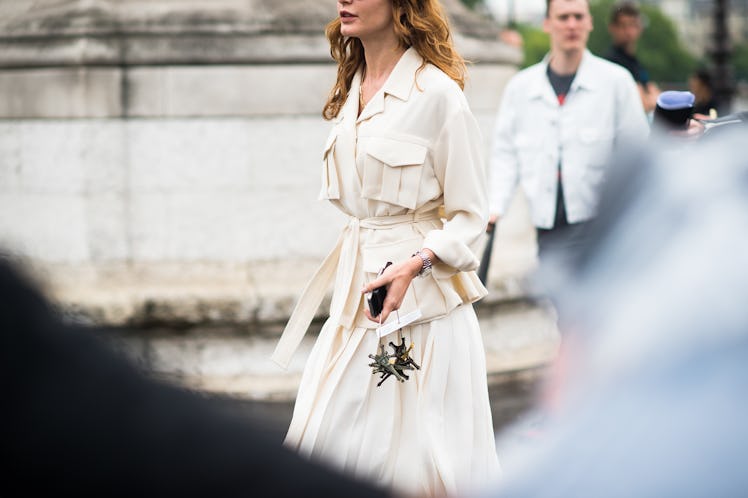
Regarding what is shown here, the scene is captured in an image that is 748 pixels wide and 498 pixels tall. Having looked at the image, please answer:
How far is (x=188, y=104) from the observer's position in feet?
24.4

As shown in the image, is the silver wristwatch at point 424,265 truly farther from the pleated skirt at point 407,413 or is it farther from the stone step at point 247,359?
the stone step at point 247,359

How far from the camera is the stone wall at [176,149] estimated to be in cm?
741

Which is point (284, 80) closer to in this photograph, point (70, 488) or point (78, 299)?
point (78, 299)

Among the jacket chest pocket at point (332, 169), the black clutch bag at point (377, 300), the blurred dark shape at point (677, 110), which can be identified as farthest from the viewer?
the blurred dark shape at point (677, 110)

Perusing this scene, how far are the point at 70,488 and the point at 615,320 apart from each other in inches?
22.7

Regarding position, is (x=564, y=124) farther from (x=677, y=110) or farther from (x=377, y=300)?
(x=377, y=300)

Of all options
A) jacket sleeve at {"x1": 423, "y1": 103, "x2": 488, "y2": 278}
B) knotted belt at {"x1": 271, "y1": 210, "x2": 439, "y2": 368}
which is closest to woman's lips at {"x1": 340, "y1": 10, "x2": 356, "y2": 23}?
jacket sleeve at {"x1": 423, "y1": 103, "x2": 488, "y2": 278}

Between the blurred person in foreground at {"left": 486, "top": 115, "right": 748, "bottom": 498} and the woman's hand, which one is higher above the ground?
the blurred person in foreground at {"left": 486, "top": 115, "right": 748, "bottom": 498}

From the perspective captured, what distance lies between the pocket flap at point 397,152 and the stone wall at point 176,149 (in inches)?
137

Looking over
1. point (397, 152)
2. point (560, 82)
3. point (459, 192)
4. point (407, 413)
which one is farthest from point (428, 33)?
point (560, 82)

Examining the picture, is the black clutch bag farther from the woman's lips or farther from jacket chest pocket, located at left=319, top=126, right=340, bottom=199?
the woman's lips

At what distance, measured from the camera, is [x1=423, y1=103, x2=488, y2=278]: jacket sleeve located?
383 cm

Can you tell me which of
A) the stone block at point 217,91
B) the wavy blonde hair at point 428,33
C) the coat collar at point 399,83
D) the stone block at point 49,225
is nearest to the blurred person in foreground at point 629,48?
the stone block at point 217,91

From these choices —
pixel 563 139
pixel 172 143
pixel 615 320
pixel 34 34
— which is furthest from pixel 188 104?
pixel 615 320
